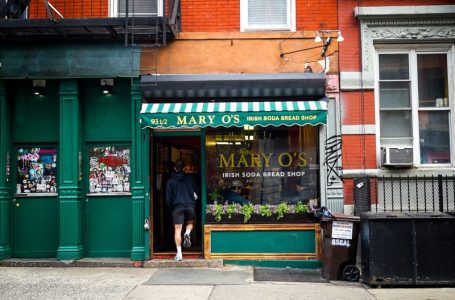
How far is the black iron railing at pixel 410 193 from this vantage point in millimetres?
9898

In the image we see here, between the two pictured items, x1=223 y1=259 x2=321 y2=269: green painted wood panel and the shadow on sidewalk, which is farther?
x1=223 y1=259 x2=321 y2=269: green painted wood panel

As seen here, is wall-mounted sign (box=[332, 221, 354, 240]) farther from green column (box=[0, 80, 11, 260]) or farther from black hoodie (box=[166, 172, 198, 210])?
green column (box=[0, 80, 11, 260])

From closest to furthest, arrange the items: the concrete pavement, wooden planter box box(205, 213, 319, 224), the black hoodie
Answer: the concrete pavement
wooden planter box box(205, 213, 319, 224)
the black hoodie

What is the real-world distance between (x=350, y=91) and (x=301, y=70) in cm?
100

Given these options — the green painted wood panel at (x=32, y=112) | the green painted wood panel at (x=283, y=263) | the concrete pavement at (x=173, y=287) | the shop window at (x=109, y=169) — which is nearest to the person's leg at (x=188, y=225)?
the concrete pavement at (x=173, y=287)

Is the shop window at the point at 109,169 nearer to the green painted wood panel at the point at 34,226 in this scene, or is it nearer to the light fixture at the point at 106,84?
the green painted wood panel at the point at 34,226

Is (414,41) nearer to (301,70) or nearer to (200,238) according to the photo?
(301,70)

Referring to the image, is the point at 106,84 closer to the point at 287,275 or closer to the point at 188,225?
the point at 188,225

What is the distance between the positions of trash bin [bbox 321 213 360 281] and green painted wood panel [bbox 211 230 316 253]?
3.62 feet

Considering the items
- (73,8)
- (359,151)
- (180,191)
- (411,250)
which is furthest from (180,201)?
(73,8)

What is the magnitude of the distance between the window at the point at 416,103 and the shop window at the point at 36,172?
6.42 metres

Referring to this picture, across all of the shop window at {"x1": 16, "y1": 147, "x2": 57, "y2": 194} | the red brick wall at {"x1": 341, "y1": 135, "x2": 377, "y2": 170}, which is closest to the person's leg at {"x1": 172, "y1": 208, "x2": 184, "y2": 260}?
the shop window at {"x1": 16, "y1": 147, "x2": 57, "y2": 194}

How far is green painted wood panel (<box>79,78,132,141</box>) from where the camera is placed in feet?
34.7

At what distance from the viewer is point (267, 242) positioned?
9969 millimetres
